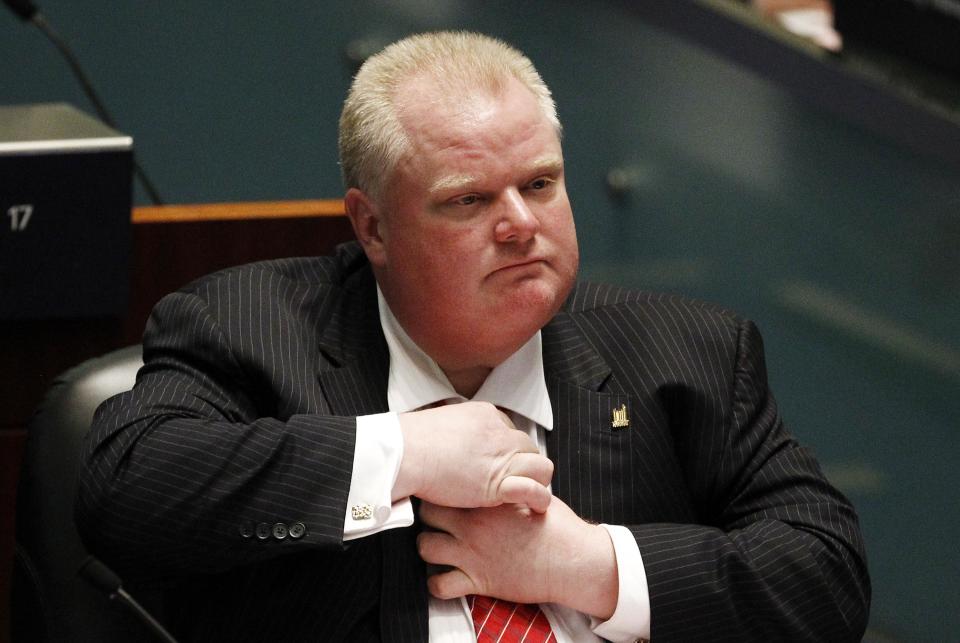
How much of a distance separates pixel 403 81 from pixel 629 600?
0.65 metres

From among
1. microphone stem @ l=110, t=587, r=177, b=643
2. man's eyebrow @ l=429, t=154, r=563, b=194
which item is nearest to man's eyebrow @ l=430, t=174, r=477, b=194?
man's eyebrow @ l=429, t=154, r=563, b=194

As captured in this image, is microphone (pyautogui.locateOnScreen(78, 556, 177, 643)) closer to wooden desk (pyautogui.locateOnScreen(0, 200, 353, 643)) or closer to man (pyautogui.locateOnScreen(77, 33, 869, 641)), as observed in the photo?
man (pyautogui.locateOnScreen(77, 33, 869, 641))

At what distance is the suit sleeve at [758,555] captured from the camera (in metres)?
1.58

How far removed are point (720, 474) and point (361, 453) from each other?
467 millimetres

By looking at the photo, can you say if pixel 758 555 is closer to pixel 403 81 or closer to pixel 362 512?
pixel 362 512

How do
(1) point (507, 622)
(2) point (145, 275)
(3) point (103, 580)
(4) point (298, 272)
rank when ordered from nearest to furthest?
(3) point (103, 580) < (1) point (507, 622) < (4) point (298, 272) < (2) point (145, 275)

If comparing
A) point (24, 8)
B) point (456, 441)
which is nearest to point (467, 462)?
point (456, 441)

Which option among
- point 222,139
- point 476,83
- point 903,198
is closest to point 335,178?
point 222,139

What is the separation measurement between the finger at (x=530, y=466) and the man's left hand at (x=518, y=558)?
0.04 m

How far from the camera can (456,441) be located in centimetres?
152

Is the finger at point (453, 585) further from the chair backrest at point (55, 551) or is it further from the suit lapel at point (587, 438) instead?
the chair backrest at point (55, 551)

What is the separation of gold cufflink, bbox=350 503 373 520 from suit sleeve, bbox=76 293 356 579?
0.05 ft

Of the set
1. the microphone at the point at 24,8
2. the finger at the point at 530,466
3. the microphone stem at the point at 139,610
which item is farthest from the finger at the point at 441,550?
the microphone at the point at 24,8

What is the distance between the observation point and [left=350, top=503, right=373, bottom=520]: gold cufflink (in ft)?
4.91
